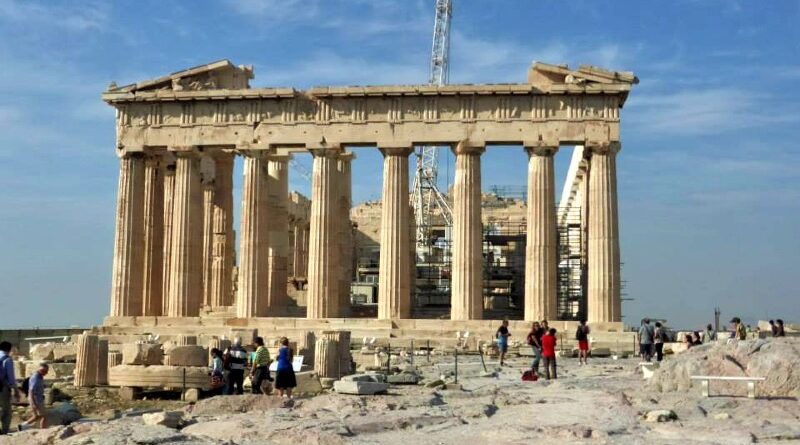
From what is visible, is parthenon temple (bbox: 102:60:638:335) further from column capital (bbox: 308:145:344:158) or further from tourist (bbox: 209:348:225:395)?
tourist (bbox: 209:348:225:395)

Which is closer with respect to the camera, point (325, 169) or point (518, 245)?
point (325, 169)

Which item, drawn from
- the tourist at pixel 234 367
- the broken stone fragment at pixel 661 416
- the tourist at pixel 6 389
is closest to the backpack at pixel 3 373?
the tourist at pixel 6 389

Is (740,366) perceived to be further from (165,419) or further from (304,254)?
(304,254)

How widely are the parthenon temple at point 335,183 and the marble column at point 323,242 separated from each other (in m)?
0.06

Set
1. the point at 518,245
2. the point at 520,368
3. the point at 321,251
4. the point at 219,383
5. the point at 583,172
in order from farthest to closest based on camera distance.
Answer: the point at 518,245, the point at 583,172, the point at 321,251, the point at 520,368, the point at 219,383

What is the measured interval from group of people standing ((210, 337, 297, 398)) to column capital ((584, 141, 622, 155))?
75.0 ft

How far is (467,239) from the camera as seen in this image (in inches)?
1764

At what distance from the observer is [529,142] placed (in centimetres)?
4488

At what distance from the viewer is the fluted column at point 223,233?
51969mm

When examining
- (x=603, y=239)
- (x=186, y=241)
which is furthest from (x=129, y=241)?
(x=603, y=239)

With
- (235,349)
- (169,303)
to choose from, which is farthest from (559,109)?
(235,349)

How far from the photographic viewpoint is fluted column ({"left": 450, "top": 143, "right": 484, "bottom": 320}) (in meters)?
44.5

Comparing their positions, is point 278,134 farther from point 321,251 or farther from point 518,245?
point 518,245

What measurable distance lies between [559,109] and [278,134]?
12420 mm
